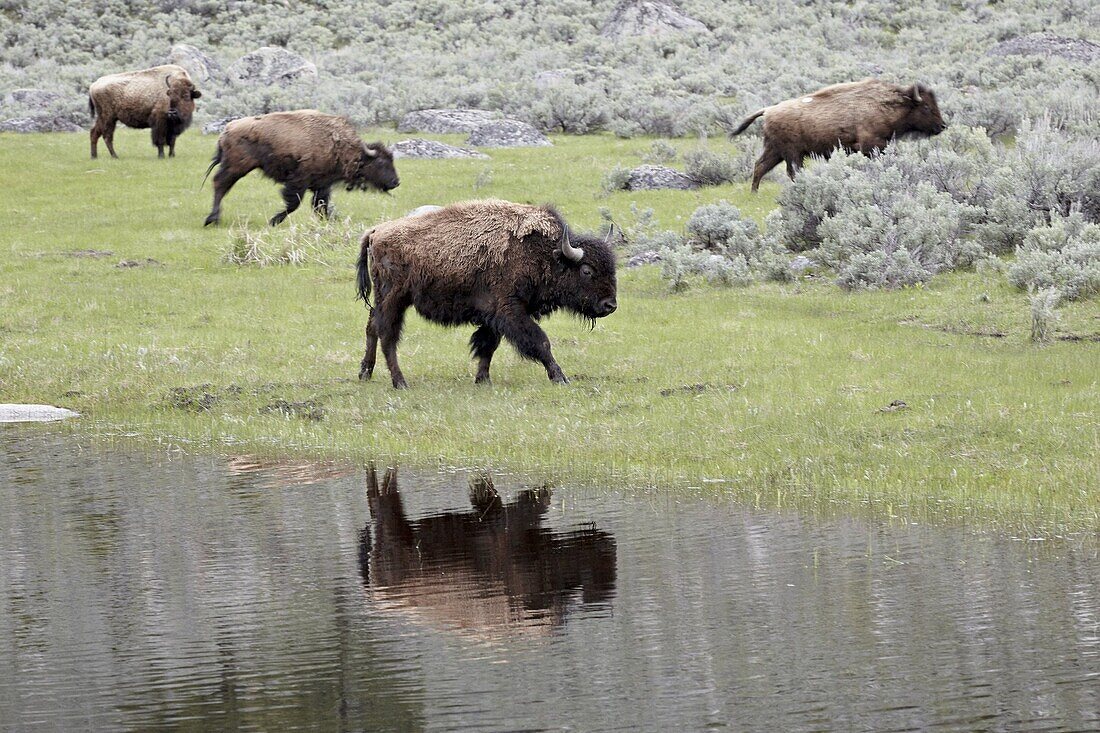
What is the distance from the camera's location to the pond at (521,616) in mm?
5621

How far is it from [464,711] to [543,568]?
215cm

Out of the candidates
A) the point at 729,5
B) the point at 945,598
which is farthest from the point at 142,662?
the point at 729,5

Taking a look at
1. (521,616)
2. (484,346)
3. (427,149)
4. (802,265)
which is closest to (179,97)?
(427,149)

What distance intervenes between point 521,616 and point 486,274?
Result: 6.56m

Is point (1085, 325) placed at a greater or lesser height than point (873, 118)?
lesser

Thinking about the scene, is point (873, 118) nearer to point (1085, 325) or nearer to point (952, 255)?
point (952, 255)

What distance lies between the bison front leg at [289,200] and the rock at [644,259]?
5.76m

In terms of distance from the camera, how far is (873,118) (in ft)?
78.3

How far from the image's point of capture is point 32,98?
124 feet

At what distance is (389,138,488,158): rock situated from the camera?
96.5 feet

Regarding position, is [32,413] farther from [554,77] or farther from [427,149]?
[554,77]

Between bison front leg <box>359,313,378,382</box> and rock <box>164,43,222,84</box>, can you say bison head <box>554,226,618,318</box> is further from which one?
rock <box>164,43,222,84</box>

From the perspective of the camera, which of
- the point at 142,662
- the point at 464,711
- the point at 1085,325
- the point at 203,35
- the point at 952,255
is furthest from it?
the point at 203,35

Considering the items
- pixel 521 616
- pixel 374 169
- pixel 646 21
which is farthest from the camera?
pixel 646 21
